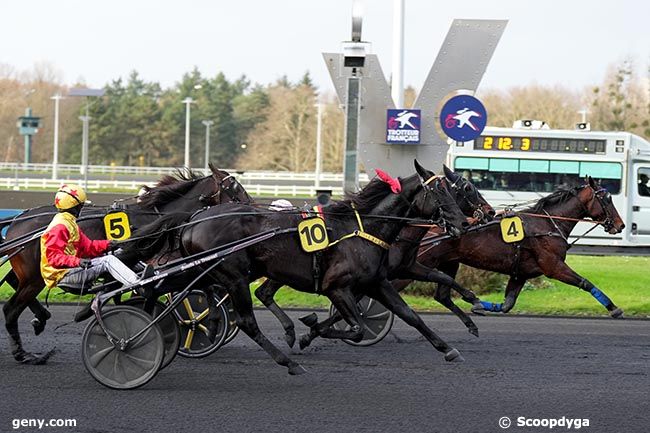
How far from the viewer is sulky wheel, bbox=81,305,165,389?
281 inches

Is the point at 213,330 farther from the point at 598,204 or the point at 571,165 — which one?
the point at 571,165

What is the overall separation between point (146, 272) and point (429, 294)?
648 cm

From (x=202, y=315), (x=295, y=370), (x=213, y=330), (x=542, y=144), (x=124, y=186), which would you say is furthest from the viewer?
(x=124, y=186)

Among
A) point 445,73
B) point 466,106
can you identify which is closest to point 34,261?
point 466,106

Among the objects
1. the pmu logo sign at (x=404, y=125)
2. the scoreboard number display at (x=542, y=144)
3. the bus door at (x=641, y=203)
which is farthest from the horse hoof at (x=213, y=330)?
the bus door at (x=641, y=203)

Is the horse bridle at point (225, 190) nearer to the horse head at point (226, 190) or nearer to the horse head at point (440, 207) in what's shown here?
the horse head at point (226, 190)

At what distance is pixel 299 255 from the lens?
7.92m

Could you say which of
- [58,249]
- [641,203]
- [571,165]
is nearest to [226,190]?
[58,249]

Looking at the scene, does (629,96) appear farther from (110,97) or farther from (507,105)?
(110,97)

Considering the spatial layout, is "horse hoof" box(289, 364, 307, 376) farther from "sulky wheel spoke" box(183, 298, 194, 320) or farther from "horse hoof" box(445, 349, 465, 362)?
"sulky wheel spoke" box(183, 298, 194, 320)

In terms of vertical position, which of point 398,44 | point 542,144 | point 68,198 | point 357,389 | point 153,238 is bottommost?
point 357,389

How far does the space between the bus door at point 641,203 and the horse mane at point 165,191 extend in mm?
15478

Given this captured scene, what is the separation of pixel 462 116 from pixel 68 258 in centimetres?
670

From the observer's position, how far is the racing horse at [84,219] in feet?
26.9
